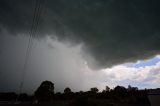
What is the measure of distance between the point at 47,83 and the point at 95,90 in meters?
59.5

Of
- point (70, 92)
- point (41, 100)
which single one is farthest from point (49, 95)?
point (70, 92)

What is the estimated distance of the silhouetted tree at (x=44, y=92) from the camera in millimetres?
115312

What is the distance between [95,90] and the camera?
6132 inches

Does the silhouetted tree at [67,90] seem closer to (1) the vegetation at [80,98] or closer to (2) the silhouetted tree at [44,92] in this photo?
(1) the vegetation at [80,98]

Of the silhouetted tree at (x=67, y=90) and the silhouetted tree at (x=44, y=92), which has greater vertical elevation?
the silhouetted tree at (x=67, y=90)

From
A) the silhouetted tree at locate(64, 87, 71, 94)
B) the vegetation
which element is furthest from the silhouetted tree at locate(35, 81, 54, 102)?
the silhouetted tree at locate(64, 87, 71, 94)

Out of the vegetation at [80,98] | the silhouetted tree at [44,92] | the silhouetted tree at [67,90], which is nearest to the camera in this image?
the vegetation at [80,98]

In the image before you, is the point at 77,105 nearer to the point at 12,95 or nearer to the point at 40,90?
the point at 40,90

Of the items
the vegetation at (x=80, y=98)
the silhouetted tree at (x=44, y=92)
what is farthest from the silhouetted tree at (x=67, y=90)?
the silhouetted tree at (x=44, y=92)

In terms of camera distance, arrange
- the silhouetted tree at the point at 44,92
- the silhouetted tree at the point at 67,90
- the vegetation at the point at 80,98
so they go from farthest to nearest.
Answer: the silhouetted tree at the point at 67,90, the silhouetted tree at the point at 44,92, the vegetation at the point at 80,98

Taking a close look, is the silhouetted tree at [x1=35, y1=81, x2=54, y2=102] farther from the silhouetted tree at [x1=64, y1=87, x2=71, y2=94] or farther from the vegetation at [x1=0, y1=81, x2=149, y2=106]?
the silhouetted tree at [x1=64, y1=87, x2=71, y2=94]

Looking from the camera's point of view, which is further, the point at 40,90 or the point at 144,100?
the point at 40,90

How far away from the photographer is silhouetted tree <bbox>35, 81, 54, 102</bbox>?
115m

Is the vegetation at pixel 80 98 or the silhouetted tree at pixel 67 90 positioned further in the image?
the silhouetted tree at pixel 67 90
